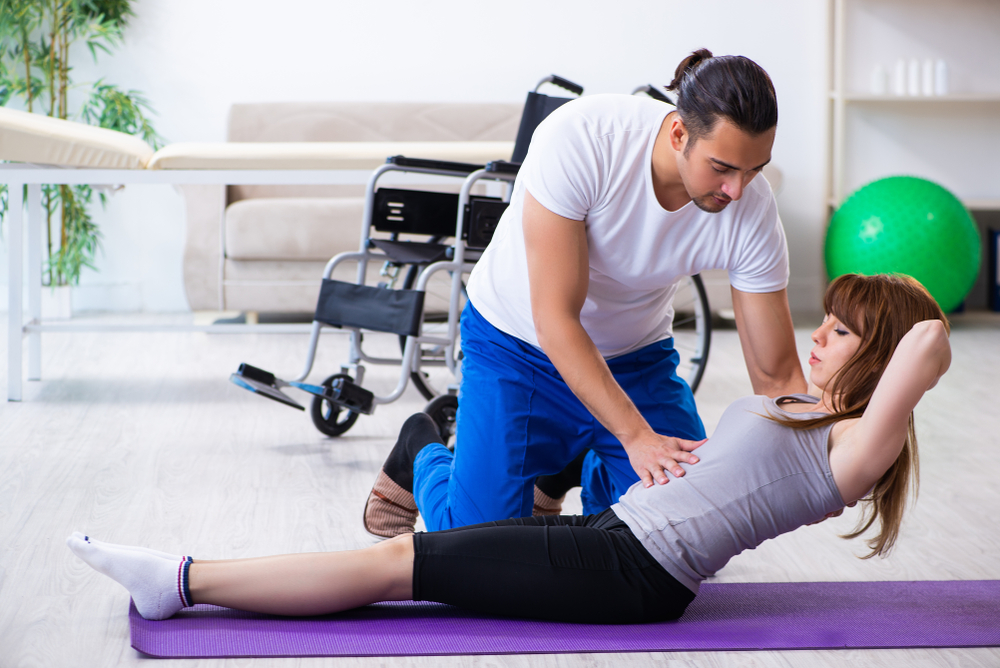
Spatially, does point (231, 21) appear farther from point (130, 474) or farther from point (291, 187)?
point (130, 474)

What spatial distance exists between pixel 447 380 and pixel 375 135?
173 cm

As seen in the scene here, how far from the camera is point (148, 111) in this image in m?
4.57

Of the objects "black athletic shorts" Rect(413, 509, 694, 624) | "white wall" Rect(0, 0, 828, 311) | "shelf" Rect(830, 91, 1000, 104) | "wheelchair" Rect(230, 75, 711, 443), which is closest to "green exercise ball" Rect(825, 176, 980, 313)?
"shelf" Rect(830, 91, 1000, 104)

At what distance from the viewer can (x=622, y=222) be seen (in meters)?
1.46

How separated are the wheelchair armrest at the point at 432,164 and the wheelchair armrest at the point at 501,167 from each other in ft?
0.54

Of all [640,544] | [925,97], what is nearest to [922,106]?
[925,97]

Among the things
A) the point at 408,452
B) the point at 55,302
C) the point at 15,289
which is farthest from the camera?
the point at 55,302

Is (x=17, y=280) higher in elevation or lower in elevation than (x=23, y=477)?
higher

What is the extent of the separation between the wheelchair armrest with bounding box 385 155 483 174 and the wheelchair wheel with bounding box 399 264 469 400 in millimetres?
373

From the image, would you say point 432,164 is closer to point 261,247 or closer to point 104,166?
point 104,166

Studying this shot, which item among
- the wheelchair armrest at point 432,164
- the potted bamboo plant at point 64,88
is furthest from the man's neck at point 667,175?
the potted bamboo plant at point 64,88

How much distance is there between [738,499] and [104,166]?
2.24m

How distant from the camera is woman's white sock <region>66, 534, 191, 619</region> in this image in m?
1.31

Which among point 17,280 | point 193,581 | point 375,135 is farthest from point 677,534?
point 375,135
